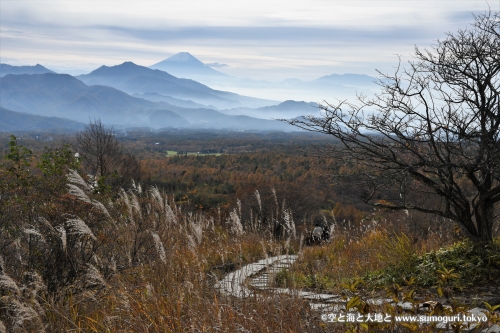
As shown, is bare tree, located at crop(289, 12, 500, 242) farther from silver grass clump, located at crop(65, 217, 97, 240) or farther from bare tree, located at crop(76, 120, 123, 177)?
bare tree, located at crop(76, 120, 123, 177)

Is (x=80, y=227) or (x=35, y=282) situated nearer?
(x=35, y=282)

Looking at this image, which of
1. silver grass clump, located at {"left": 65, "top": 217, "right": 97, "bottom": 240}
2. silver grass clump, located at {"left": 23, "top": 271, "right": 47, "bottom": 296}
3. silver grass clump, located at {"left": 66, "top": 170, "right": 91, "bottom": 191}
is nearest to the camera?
silver grass clump, located at {"left": 23, "top": 271, "right": 47, "bottom": 296}

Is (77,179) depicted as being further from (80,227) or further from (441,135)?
(441,135)

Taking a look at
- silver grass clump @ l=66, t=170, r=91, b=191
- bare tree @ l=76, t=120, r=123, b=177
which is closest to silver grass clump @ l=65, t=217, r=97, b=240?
silver grass clump @ l=66, t=170, r=91, b=191

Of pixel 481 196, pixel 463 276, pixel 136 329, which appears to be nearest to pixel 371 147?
pixel 481 196

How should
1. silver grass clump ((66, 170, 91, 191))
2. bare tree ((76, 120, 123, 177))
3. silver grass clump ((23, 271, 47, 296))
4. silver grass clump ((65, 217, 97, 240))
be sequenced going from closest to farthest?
silver grass clump ((23, 271, 47, 296))
silver grass clump ((65, 217, 97, 240))
silver grass clump ((66, 170, 91, 191))
bare tree ((76, 120, 123, 177))

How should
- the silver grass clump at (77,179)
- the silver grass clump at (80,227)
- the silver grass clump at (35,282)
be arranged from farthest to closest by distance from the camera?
the silver grass clump at (77,179) → the silver grass clump at (80,227) → the silver grass clump at (35,282)

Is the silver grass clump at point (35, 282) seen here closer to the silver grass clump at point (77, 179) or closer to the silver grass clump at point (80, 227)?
the silver grass clump at point (80, 227)

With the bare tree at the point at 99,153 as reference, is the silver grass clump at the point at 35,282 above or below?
below

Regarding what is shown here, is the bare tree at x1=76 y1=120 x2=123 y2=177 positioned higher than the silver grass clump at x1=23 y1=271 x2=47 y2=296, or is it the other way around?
the bare tree at x1=76 y1=120 x2=123 y2=177

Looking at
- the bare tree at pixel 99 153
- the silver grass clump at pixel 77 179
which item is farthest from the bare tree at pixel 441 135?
the bare tree at pixel 99 153

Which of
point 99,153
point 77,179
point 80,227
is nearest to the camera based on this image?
point 80,227

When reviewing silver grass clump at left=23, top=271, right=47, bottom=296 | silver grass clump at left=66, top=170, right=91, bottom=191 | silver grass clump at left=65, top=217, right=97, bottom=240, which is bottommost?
silver grass clump at left=23, top=271, right=47, bottom=296

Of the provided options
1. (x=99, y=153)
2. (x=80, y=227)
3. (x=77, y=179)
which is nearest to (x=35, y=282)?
(x=80, y=227)
